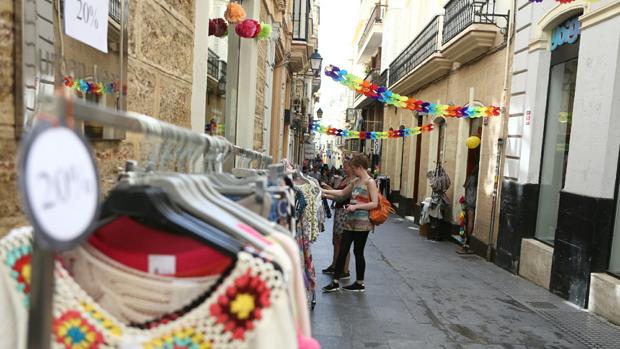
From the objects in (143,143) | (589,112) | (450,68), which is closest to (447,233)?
(450,68)

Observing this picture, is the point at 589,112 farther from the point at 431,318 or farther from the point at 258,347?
the point at 258,347

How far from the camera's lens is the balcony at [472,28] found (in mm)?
9172

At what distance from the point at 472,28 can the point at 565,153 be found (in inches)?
134

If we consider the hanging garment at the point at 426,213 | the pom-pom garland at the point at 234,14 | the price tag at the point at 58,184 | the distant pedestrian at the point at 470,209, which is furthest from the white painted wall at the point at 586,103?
the price tag at the point at 58,184

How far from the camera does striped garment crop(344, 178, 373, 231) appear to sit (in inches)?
225

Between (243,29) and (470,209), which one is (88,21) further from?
(470,209)

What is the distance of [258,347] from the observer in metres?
1.20

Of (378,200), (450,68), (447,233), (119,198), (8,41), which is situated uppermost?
(450,68)

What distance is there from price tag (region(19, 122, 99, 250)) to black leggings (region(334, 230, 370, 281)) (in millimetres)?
5064

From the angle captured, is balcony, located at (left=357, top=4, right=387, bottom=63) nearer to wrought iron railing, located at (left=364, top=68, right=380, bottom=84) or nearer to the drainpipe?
wrought iron railing, located at (left=364, top=68, right=380, bottom=84)

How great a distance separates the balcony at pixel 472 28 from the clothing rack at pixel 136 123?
8.43 m

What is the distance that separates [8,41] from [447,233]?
34.5 ft

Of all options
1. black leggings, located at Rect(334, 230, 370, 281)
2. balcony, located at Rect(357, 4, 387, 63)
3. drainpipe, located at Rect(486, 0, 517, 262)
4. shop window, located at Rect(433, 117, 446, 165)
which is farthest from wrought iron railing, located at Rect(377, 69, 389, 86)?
black leggings, located at Rect(334, 230, 370, 281)

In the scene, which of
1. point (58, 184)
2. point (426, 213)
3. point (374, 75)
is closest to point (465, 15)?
point (426, 213)
